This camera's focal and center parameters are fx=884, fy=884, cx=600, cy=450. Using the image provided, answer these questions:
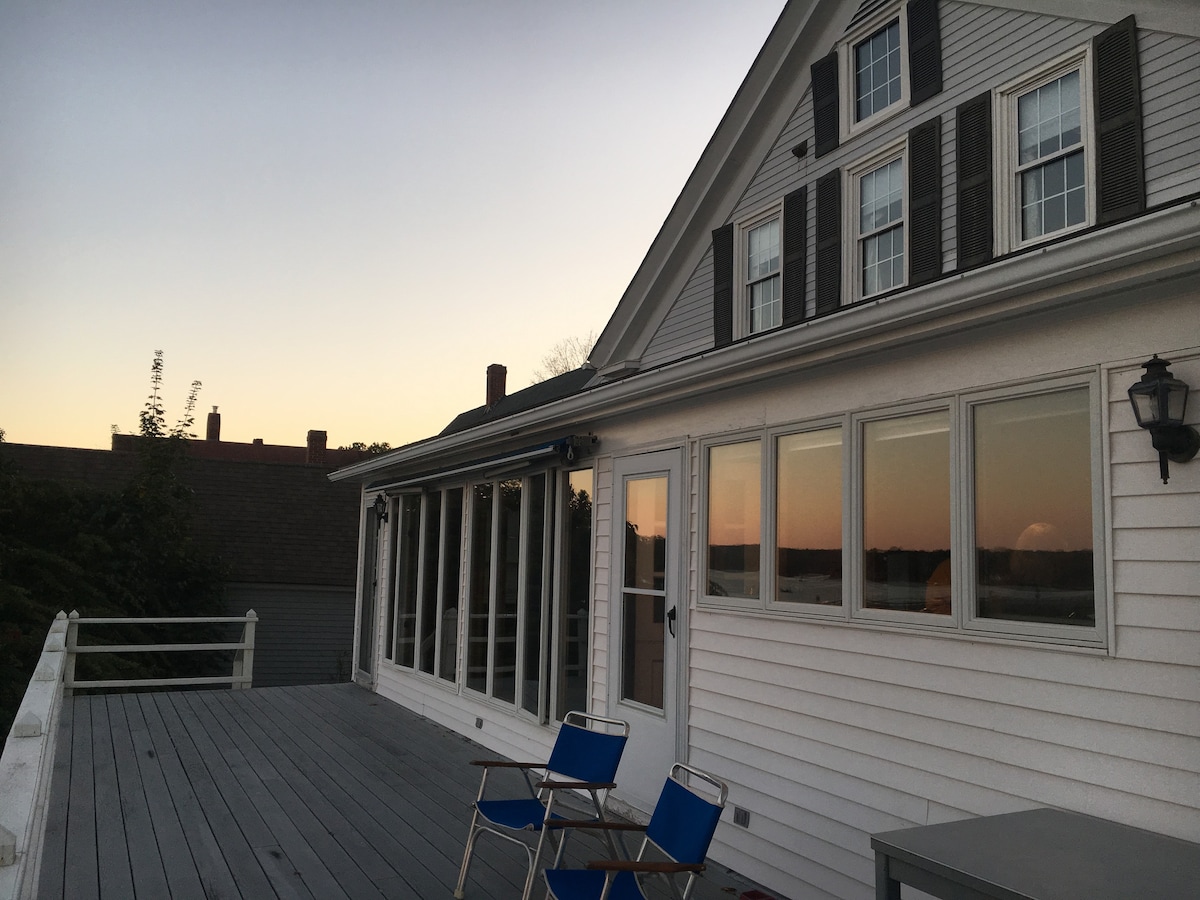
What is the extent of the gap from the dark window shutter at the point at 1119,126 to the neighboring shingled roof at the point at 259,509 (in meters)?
15.6

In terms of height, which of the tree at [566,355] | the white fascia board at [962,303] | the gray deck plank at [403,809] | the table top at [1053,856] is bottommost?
the gray deck plank at [403,809]

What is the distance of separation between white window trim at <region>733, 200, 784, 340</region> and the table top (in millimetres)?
4599

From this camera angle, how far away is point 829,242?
249 inches

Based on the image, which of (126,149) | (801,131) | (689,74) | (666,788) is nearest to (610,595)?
(666,788)

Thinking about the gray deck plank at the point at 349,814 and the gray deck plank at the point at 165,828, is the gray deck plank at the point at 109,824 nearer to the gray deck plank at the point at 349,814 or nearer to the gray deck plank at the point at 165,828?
the gray deck plank at the point at 165,828

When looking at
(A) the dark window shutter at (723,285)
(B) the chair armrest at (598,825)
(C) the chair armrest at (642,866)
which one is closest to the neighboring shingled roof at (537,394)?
(A) the dark window shutter at (723,285)

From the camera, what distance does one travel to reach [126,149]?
32.8 ft

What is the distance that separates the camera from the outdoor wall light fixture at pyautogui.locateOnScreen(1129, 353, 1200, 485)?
2752mm

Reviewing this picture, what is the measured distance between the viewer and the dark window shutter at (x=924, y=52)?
5734 mm

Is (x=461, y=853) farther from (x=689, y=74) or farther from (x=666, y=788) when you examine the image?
(x=689, y=74)

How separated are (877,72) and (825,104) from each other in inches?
17.6

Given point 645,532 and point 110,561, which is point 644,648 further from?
point 110,561

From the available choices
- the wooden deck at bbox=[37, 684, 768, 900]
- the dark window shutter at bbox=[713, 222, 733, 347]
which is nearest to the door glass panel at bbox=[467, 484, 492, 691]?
the wooden deck at bbox=[37, 684, 768, 900]

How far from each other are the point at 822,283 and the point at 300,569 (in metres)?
14.1
